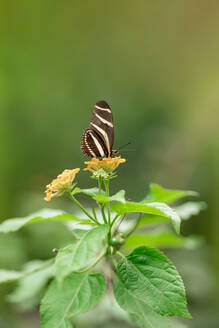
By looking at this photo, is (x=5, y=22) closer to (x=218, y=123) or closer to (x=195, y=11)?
(x=195, y=11)

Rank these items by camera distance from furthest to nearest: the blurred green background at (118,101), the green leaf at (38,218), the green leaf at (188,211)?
the blurred green background at (118,101) → the green leaf at (188,211) → the green leaf at (38,218)

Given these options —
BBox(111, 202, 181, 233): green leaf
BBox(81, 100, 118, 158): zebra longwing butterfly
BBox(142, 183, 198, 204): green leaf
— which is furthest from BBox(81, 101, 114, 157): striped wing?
BBox(111, 202, 181, 233): green leaf

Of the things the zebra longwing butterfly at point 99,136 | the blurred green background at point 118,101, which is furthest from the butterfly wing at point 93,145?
the blurred green background at point 118,101

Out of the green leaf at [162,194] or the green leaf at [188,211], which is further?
the green leaf at [188,211]

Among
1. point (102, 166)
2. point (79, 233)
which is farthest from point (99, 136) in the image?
point (79, 233)

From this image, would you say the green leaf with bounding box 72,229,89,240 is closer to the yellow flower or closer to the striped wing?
the yellow flower

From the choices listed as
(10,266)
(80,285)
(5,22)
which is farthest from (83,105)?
(80,285)

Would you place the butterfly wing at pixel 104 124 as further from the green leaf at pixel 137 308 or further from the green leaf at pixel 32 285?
the green leaf at pixel 32 285
